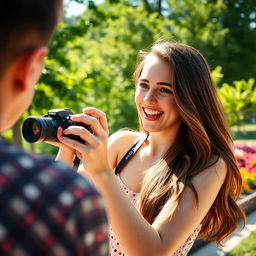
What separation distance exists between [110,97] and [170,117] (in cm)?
931

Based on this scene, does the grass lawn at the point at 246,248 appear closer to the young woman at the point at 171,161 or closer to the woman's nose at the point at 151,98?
the young woman at the point at 171,161

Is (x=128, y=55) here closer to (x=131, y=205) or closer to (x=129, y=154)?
(x=129, y=154)

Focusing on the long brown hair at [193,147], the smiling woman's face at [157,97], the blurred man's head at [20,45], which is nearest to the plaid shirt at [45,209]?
the blurred man's head at [20,45]

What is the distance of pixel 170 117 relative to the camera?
7.68 feet

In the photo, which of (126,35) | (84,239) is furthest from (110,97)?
(84,239)

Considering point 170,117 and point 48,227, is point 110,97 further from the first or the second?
point 48,227

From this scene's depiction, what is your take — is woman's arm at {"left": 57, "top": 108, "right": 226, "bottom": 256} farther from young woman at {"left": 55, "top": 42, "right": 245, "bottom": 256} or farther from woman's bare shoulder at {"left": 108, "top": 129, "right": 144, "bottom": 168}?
woman's bare shoulder at {"left": 108, "top": 129, "right": 144, "bottom": 168}

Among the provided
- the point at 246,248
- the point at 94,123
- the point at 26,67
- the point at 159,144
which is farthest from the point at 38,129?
the point at 246,248

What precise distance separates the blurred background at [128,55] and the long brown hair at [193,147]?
1.99 feet

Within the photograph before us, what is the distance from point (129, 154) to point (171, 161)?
0.32 meters

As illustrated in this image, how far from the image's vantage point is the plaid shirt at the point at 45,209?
2.30ft

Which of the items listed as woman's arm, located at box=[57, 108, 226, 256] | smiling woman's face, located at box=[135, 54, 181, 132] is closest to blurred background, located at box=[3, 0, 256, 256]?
smiling woman's face, located at box=[135, 54, 181, 132]

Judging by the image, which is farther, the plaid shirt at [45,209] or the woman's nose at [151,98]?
the woman's nose at [151,98]

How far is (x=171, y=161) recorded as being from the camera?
7.55 ft
